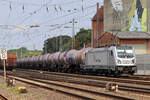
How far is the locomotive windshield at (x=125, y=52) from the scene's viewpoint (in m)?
26.5

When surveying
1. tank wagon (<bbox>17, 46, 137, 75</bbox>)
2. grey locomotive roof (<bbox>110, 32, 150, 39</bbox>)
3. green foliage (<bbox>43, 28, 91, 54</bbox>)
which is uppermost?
green foliage (<bbox>43, 28, 91, 54</bbox>)

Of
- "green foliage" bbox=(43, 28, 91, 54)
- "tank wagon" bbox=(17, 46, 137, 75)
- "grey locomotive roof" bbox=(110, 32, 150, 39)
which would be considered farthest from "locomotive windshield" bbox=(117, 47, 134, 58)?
"green foliage" bbox=(43, 28, 91, 54)

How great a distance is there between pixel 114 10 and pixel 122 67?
45723mm

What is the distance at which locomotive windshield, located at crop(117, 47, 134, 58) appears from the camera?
86.9 feet

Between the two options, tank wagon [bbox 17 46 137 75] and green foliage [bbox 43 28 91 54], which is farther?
green foliage [bbox 43 28 91 54]

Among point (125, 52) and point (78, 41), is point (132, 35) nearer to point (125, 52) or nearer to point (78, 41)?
point (125, 52)

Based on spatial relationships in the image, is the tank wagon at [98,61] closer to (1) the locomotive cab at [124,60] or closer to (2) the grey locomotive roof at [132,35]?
(1) the locomotive cab at [124,60]

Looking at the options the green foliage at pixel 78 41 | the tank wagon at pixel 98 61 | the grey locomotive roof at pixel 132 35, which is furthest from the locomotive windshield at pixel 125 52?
the green foliage at pixel 78 41

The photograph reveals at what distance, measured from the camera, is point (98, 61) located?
29.8 metres

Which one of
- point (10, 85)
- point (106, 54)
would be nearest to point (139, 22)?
point (106, 54)

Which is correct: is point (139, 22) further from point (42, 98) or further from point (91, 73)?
point (42, 98)

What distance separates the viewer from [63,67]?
40.8 meters

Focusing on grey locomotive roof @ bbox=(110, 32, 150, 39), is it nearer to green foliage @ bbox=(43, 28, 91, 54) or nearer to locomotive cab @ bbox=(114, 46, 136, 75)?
locomotive cab @ bbox=(114, 46, 136, 75)

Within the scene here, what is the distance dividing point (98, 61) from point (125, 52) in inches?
150
